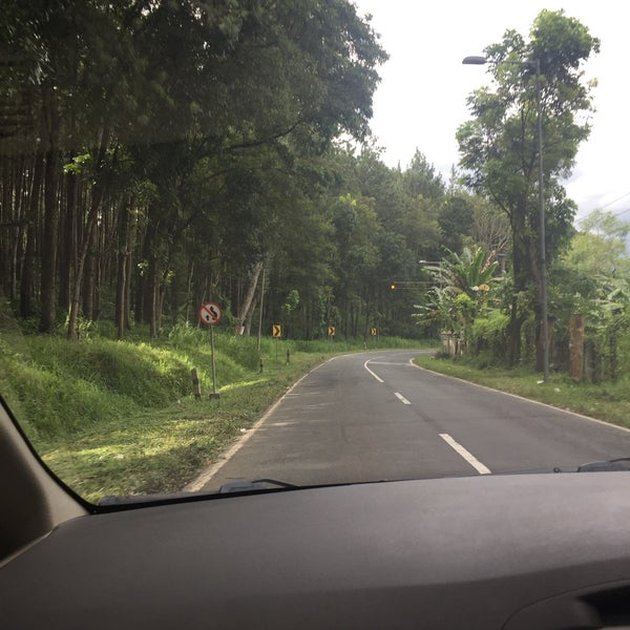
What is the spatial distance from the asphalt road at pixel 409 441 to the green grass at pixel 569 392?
67 cm

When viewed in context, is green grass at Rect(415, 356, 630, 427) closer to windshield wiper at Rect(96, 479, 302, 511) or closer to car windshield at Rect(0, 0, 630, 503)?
car windshield at Rect(0, 0, 630, 503)

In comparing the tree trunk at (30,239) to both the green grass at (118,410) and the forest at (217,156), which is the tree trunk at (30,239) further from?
the green grass at (118,410)

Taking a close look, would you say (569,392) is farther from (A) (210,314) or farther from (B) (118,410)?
(B) (118,410)

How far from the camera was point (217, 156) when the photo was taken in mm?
20891

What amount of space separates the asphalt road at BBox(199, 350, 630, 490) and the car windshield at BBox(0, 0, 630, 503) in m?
0.08

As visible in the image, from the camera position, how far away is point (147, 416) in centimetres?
1252

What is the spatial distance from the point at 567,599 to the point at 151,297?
2229 cm

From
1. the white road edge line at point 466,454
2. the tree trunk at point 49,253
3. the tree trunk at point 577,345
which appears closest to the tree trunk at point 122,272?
the tree trunk at point 49,253

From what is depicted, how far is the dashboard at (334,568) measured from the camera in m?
2.05

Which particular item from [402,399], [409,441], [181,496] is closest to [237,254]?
[402,399]

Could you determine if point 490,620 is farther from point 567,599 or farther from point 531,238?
point 531,238

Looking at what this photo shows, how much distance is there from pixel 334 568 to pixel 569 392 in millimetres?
15689

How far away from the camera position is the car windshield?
8023 mm

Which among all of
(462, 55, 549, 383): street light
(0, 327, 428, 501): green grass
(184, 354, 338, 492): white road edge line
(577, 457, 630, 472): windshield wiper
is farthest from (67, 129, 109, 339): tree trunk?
(577, 457, 630, 472): windshield wiper
